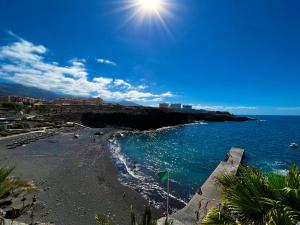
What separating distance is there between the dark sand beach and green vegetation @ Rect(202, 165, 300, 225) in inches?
538

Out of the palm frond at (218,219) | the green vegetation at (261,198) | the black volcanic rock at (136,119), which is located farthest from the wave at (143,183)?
the black volcanic rock at (136,119)

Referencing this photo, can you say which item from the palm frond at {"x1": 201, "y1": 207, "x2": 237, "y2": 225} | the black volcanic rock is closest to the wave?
the palm frond at {"x1": 201, "y1": 207, "x2": 237, "y2": 225}

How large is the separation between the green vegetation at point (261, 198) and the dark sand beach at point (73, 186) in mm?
13671

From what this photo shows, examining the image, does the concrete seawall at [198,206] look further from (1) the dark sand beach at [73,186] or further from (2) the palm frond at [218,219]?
(2) the palm frond at [218,219]

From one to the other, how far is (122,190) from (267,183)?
2045 centimetres

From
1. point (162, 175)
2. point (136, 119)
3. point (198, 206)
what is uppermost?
point (162, 175)

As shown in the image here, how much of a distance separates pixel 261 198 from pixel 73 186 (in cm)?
2175

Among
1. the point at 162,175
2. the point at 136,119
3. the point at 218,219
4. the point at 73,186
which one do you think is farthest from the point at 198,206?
the point at 136,119

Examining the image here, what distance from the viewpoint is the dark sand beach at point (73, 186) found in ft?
60.4

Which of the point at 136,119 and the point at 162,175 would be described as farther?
the point at 136,119

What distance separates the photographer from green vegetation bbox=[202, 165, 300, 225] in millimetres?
5004

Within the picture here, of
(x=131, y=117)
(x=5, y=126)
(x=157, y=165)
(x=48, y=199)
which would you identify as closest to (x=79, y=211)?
(x=48, y=199)

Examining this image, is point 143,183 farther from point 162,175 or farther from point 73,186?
point 162,175

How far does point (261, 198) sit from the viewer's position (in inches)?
207
